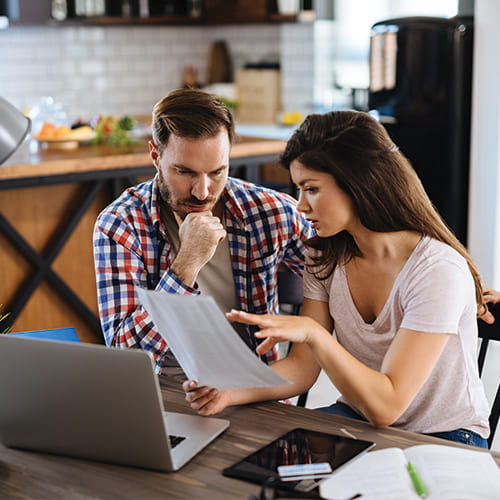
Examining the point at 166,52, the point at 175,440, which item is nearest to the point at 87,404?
the point at 175,440

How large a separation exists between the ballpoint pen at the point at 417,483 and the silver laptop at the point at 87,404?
1.20ft

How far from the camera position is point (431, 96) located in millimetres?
4438

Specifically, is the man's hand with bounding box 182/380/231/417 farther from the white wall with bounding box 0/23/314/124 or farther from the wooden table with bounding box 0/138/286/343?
the white wall with bounding box 0/23/314/124

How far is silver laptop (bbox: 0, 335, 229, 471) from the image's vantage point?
1198 millimetres

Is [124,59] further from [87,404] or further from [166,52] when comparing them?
[87,404]

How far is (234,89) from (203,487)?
5.82m

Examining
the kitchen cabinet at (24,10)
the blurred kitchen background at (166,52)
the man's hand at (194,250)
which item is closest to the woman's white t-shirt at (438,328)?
the man's hand at (194,250)

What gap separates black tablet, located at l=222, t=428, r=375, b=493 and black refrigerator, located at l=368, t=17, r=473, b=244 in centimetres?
341

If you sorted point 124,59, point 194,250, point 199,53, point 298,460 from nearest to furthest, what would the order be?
point 298,460 < point 194,250 < point 124,59 < point 199,53

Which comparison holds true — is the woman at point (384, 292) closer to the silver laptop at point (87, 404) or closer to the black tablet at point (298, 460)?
the black tablet at point (298, 460)

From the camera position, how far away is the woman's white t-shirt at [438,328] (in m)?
1.52

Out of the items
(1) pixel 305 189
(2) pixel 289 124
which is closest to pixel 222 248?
(1) pixel 305 189

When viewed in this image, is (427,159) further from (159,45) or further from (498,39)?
(159,45)

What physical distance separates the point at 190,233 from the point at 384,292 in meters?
0.49
